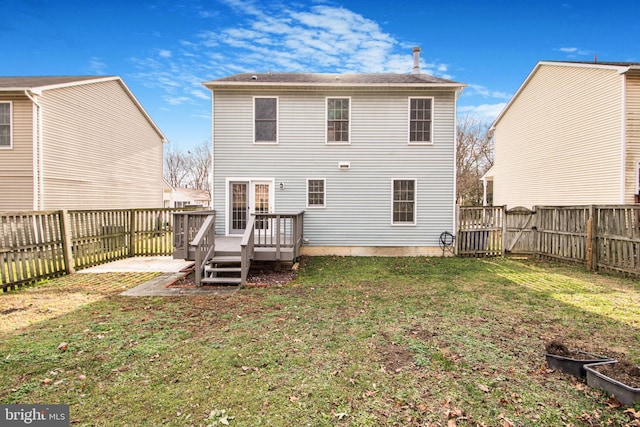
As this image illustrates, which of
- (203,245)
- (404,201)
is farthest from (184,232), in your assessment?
(404,201)

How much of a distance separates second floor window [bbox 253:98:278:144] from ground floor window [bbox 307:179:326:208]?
6.29 feet

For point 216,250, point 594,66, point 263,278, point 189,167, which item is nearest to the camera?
point 263,278

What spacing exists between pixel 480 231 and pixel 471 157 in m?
22.1

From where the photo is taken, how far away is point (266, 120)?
34.5ft

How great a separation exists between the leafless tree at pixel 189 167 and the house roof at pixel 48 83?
26238 millimetres

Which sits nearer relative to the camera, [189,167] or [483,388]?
[483,388]

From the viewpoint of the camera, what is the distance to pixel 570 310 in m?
5.18

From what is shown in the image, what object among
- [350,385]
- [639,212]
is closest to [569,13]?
[639,212]

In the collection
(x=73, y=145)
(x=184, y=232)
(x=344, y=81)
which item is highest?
(x=344, y=81)

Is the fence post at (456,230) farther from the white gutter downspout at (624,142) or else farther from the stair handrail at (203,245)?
the stair handrail at (203,245)

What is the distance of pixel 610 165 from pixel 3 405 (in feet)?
51.4

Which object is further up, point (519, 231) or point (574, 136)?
point (574, 136)

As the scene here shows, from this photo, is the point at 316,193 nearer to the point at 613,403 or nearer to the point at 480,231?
the point at 480,231

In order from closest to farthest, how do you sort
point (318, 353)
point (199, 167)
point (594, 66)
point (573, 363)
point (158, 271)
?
point (573, 363)
point (318, 353)
point (158, 271)
point (594, 66)
point (199, 167)
